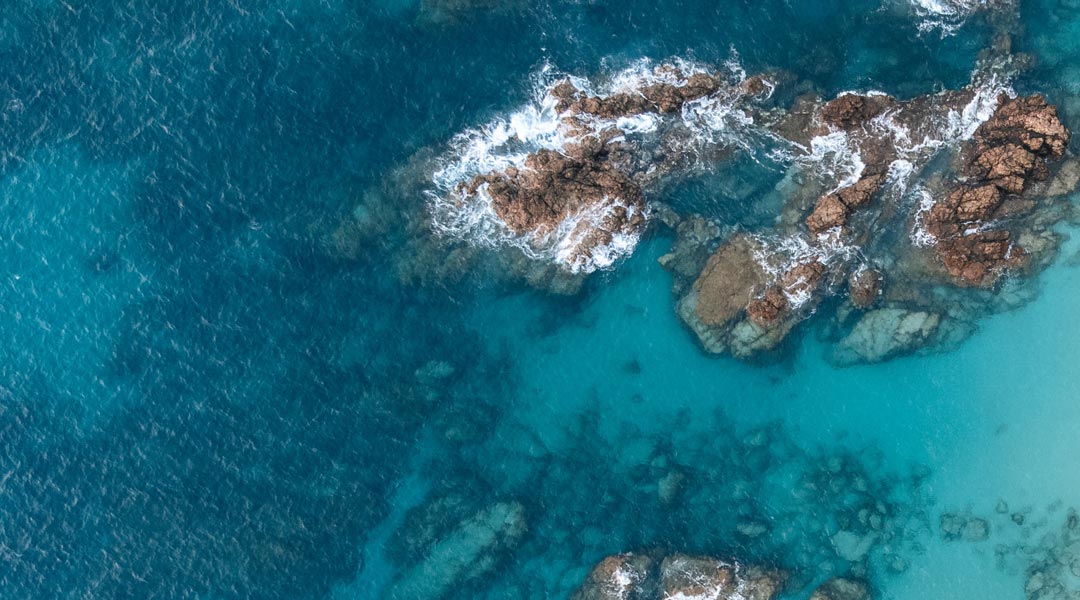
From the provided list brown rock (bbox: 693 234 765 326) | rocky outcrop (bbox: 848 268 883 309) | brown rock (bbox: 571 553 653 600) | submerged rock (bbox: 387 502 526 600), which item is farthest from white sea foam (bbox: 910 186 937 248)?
submerged rock (bbox: 387 502 526 600)

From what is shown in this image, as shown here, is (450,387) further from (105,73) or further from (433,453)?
(105,73)

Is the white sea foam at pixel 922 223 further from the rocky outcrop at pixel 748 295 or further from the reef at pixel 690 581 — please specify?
the reef at pixel 690 581

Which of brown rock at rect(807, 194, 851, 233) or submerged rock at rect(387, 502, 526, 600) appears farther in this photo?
submerged rock at rect(387, 502, 526, 600)

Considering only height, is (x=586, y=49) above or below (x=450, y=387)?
above

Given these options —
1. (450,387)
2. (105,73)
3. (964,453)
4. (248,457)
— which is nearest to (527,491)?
(450,387)

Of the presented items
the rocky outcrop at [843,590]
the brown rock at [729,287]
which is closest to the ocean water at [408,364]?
the rocky outcrop at [843,590]

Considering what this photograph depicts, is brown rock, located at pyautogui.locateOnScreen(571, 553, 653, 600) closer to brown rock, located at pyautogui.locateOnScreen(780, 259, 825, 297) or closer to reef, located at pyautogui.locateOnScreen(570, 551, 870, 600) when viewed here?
reef, located at pyautogui.locateOnScreen(570, 551, 870, 600)
